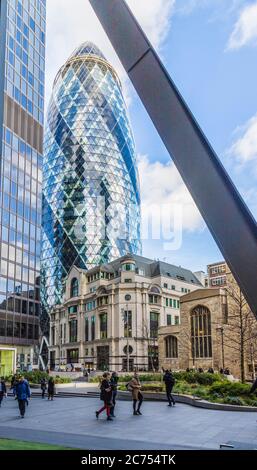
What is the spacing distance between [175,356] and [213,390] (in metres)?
48.9

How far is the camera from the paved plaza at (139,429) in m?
11.4

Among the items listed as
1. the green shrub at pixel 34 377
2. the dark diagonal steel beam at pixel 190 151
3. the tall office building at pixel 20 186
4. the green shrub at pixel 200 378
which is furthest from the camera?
the tall office building at pixel 20 186

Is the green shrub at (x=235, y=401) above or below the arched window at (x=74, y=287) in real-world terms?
below

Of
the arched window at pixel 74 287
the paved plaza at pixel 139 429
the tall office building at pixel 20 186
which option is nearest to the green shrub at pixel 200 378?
the paved plaza at pixel 139 429

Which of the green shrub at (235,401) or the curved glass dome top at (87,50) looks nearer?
the green shrub at (235,401)

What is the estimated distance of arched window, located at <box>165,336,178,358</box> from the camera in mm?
71688

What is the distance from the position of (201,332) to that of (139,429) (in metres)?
48.6

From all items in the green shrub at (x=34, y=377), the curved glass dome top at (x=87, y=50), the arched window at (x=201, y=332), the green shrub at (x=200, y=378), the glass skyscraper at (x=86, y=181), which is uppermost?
the curved glass dome top at (x=87, y=50)

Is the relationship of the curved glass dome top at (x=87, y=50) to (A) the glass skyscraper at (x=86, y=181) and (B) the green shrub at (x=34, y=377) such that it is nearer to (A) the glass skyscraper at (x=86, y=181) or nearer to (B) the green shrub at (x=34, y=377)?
(A) the glass skyscraper at (x=86, y=181)

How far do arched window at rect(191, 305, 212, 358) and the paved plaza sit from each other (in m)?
40.8

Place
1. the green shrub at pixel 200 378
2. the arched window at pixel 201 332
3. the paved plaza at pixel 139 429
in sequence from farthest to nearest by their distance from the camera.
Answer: the arched window at pixel 201 332
the green shrub at pixel 200 378
the paved plaza at pixel 139 429

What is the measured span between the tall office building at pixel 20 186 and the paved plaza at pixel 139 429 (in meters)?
38.3

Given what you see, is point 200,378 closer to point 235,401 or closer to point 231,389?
point 231,389

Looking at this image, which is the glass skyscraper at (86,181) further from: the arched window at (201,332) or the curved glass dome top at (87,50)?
the arched window at (201,332)
